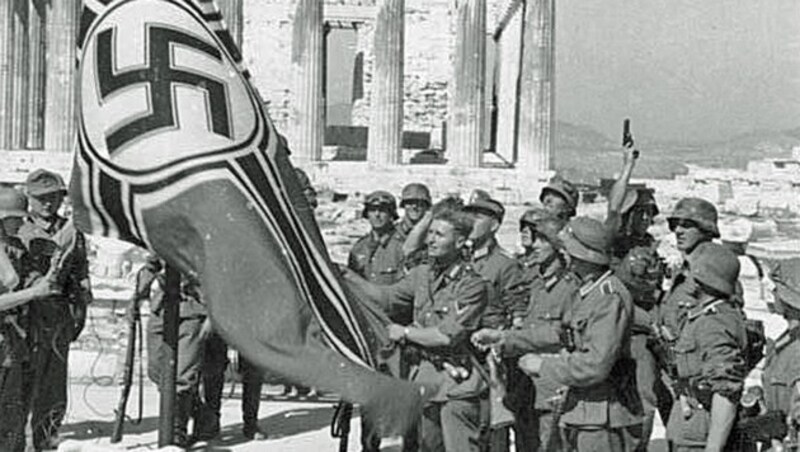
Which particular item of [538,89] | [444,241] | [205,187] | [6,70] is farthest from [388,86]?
[205,187]

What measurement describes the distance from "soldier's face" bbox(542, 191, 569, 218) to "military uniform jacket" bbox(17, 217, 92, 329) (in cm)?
363

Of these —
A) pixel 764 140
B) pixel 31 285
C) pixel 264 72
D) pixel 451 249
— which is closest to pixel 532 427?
pixel 451 249

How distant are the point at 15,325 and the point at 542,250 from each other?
3832 millimetres

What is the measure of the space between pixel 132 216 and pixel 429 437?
2.85 meters

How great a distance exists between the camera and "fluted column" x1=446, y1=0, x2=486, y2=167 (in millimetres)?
35438

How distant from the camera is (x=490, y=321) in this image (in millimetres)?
7754

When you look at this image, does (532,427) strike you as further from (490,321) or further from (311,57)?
(311,57)

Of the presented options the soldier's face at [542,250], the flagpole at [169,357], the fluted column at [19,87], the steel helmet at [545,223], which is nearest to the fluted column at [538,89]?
the fluted column at [19,87]

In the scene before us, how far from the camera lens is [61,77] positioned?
114 feet

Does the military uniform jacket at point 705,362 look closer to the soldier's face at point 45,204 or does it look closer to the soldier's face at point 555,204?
the soldier's face at point 555,204

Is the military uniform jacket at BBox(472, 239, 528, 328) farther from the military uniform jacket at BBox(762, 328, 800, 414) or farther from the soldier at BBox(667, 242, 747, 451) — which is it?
the military uniform jacket at BBox(762, 328, 800, 414)

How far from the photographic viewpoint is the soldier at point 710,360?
20.7 ft

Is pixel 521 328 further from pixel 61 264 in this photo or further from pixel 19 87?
pixel 19 87

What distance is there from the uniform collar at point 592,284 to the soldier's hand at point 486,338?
2.29 ft
